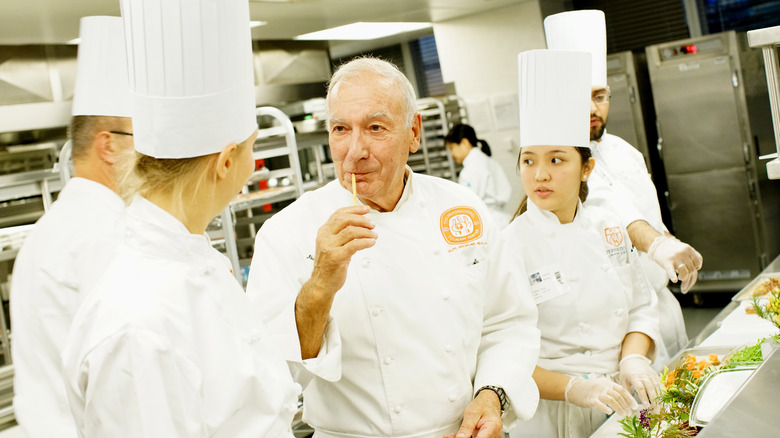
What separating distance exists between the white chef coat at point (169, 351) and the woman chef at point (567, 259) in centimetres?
117

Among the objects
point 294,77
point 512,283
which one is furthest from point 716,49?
point 512,283

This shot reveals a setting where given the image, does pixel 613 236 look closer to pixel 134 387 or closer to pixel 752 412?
pixel 752 412

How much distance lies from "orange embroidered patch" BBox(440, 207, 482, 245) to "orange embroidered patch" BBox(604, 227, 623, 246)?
0.68 metres

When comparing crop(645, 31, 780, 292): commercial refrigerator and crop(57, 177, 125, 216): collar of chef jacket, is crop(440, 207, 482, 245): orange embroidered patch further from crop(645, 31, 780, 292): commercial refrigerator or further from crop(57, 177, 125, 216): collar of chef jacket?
crop(645, 31, 780, 292): commercial refrigerator

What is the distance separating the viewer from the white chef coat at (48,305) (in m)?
1.93

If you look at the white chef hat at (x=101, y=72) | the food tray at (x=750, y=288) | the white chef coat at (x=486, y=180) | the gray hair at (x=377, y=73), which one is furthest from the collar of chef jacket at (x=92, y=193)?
the white chef coat at (x=486, y=180)

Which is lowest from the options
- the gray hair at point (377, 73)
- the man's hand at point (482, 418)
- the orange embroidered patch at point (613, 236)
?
the man's hand at point (482, 418)

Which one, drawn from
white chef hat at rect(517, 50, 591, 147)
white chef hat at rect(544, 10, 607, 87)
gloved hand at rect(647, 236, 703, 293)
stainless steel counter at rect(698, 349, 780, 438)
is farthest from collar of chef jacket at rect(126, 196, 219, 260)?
white chef hat at rect(544, 10, 607, 87)

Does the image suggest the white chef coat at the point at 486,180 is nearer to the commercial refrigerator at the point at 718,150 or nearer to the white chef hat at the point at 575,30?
the commercial refrigerator at the point at 718,150

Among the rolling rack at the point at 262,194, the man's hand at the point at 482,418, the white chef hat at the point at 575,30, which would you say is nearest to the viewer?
the man's hand at the point at 482,418

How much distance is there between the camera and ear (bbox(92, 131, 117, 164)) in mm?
2170

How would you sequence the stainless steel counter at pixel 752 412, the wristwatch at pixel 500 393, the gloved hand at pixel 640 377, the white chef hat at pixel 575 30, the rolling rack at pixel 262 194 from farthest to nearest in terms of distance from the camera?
the rolling rack at pixel 262 194, the white chef hat at pixel 575 30, the gloved hand at pixel 640 377, the wristwatch at pixel 500 393, the stainless steel counter at pixel 752 412

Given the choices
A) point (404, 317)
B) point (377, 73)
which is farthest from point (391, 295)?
point (377, 73)

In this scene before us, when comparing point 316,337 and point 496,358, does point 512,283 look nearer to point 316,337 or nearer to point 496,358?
point 496,358
